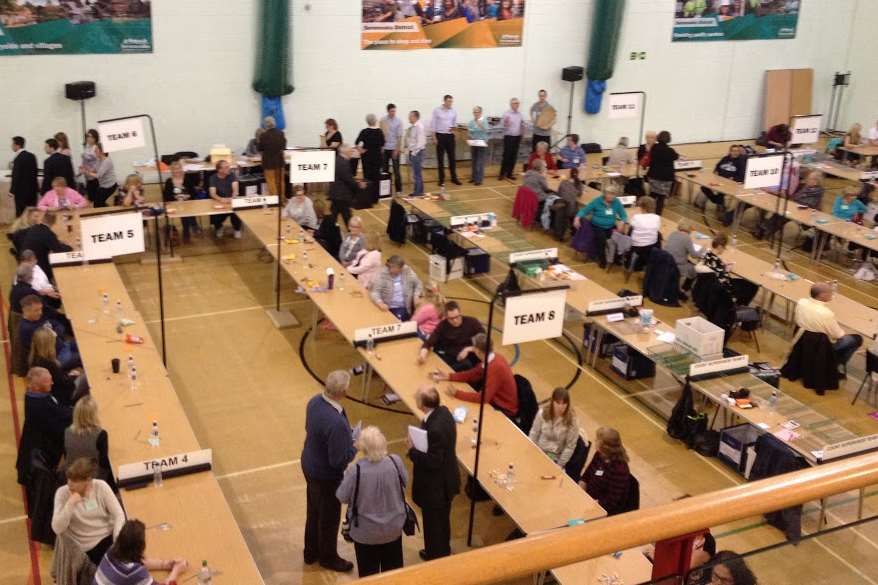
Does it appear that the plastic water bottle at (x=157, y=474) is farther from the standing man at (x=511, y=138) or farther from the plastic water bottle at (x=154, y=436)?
the standing man at (x=511, y=138)

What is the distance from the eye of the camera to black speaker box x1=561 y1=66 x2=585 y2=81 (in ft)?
65.3

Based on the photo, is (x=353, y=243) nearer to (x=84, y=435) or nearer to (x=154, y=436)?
(x=154, y=436)

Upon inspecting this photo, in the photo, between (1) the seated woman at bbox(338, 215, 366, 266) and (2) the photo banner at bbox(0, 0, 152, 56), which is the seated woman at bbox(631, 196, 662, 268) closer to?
(1) the seated woman at bbox(338, 215, 366, 266)

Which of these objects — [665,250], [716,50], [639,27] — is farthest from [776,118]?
[665,250]

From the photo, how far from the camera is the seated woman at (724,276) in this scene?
11.7m

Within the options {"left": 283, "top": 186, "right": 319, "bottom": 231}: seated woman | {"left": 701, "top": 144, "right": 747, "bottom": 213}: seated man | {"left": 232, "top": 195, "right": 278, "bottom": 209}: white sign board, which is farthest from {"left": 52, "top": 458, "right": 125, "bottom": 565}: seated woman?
{"left": 701, "top": 144, "right": 747, "bottom": 213}: seated man

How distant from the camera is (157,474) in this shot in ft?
21.3

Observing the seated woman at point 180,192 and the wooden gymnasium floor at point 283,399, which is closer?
the wooden gymnasium floor at point 283,399

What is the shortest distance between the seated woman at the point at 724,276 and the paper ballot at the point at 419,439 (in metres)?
6.28

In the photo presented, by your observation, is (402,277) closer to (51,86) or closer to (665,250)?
(665,250)

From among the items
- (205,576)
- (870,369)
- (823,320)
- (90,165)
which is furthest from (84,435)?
(90,165)

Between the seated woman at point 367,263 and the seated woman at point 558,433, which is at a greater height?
the seated woman at point 367,263

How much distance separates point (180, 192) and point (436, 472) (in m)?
8.98

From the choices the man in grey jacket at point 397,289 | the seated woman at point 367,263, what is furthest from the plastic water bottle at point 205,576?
the seated woman at point 367,263
